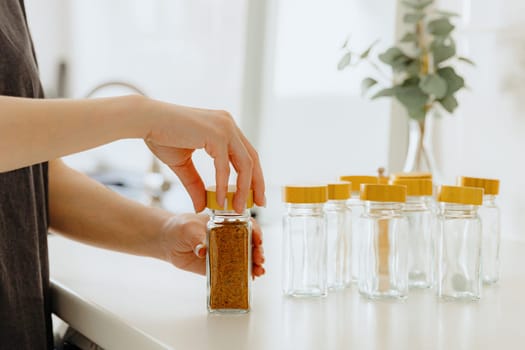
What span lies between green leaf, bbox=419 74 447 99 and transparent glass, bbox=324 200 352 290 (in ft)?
1.87

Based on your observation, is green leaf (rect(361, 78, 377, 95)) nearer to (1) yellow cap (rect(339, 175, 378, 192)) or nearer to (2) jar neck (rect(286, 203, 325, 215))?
(1) yellow cap (rect(339, 175, 378, 192))

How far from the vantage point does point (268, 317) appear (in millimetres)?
894

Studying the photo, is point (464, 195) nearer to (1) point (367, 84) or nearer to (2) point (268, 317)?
(2) point (268, 317)

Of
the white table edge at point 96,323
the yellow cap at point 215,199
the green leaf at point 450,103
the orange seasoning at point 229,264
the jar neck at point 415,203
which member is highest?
the green leaf at point 450,103

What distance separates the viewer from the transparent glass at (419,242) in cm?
107

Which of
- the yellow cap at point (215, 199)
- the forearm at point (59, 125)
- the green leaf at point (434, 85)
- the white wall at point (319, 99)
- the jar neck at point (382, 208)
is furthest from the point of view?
the white wall at point (319, 99)

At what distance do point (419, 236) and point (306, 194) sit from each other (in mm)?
228

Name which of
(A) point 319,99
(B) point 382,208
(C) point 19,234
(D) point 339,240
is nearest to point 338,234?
(D) point 339,240

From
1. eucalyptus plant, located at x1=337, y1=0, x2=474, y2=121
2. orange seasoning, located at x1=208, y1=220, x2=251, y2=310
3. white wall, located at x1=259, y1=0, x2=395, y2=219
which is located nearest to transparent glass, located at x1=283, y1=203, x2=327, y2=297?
orange seasoning, located at x1=208, y1=220, x2=251, y2=310

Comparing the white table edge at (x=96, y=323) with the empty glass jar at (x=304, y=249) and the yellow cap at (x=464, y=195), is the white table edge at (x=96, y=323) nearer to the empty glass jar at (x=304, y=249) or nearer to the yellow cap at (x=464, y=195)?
the empty glass jar at (x=304, y=249)

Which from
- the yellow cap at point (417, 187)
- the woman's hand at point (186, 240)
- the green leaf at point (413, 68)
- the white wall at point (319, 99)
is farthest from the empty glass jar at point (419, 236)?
the white wall at point (319, 99)

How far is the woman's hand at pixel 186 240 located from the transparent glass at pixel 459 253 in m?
0.24

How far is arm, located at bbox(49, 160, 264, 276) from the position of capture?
1.02 meters

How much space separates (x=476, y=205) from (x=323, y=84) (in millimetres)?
1227
